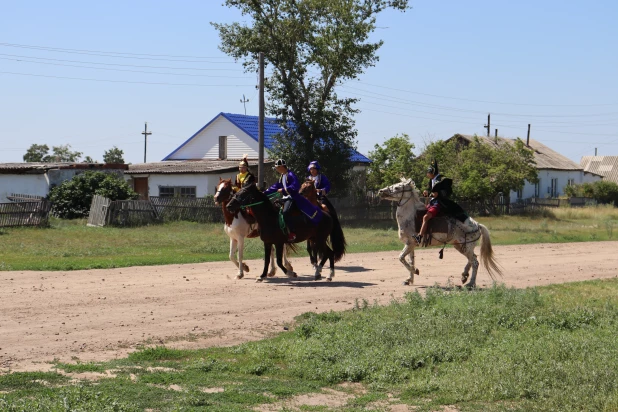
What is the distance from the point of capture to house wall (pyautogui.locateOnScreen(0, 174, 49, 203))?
45.7 metres

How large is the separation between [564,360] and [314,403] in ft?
10.7

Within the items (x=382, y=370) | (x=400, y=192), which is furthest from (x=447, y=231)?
(x=382, y=370)

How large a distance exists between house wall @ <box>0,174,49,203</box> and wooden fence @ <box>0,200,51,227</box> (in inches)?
411

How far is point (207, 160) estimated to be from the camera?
5831cm

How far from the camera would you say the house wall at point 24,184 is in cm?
4568

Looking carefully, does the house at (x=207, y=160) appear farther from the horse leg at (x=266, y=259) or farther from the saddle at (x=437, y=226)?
the saddle at (x=437, y=226)

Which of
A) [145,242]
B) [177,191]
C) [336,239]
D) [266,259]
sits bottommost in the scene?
[145,242]

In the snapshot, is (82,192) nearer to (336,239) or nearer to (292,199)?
(336,239)

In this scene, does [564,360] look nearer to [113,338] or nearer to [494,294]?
[494,294]

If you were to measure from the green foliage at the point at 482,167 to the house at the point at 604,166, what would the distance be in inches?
2068

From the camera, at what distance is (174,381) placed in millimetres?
9398

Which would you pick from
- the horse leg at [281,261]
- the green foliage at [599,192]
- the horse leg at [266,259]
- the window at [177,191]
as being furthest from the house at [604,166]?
the horse leg at [266,259]

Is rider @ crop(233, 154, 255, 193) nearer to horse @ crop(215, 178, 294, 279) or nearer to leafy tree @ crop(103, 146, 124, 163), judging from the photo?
horse @ crop(215, 178, 294, 279)

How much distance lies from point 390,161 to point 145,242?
25523 mm
